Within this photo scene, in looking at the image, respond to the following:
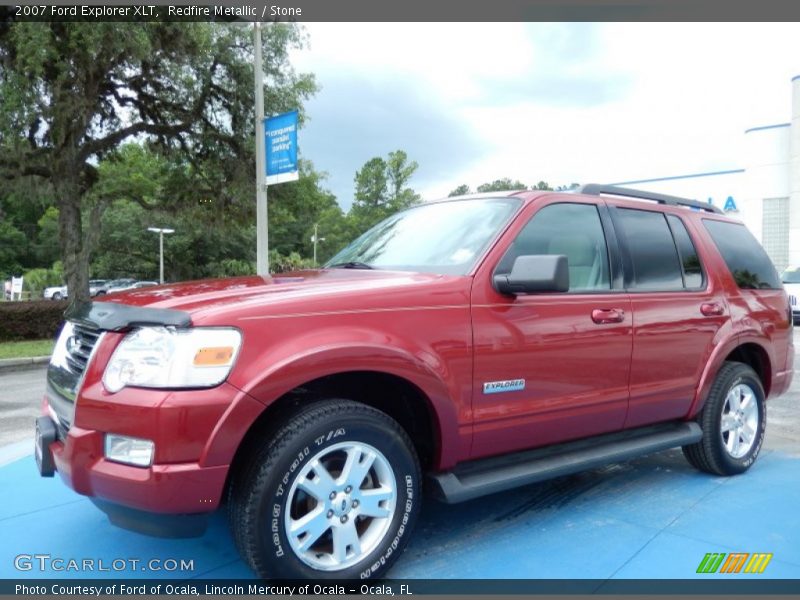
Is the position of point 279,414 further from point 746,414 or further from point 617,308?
point 746,414

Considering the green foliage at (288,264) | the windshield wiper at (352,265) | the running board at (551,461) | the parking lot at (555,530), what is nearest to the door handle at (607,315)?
the running board at (551,461)

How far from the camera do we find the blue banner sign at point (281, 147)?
37.4ft

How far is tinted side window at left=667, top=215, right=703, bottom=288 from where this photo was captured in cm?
433

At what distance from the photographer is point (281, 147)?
458 inches

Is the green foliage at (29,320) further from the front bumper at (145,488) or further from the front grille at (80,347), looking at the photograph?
the front bumper at (145,488)

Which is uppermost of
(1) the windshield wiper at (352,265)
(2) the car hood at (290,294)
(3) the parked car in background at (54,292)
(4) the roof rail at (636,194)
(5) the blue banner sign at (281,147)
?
(5) the blue banner sign at (281,147)

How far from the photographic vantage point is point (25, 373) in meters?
10.1

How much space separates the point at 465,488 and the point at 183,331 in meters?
1.47

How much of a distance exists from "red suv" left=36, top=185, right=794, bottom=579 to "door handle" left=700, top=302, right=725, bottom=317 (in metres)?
0.02

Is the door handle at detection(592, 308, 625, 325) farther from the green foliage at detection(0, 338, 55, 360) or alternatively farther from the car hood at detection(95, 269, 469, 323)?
the green foliage at detection(0, 338, 55, 360)

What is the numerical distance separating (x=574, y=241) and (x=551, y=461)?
1270 mm

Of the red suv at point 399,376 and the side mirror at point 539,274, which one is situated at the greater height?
the side mirror at point 539,274

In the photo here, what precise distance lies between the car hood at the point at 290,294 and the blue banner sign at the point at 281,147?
8378 millimetres

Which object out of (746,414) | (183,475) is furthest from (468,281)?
(746,414)
